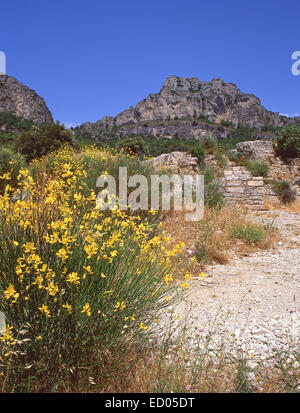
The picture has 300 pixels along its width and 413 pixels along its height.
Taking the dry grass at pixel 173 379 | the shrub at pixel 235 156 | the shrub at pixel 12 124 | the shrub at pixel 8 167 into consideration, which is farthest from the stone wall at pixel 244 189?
the shrub at pixel 12 124

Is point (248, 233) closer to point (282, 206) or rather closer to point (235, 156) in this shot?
point (282, 206)

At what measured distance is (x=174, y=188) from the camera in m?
7.09

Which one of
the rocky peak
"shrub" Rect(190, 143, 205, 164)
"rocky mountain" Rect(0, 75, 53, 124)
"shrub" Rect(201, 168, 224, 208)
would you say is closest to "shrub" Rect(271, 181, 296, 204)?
"shrub" Rect(190, 143, 205, 164)

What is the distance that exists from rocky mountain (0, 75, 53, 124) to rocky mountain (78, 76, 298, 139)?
2273cm

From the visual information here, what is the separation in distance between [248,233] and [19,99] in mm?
77918

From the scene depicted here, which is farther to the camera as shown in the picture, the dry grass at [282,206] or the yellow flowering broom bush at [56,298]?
the dry grass at [282,206]

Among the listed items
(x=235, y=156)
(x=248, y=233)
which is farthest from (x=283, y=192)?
(x=248, y=233)

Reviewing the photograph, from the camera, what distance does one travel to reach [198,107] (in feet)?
334

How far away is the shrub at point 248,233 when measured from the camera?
503 cm

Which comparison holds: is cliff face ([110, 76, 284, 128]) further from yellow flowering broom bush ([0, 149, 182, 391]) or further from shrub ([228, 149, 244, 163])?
yellow flowering broom bush ([0, 149, 182, 391])

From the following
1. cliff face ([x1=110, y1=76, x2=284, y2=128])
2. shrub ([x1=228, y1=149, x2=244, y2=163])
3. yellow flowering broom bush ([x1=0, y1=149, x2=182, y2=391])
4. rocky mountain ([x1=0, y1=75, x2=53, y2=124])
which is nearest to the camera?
yellow flowering broom bush ([x1=0, y1=149, x2=182, y2=391])

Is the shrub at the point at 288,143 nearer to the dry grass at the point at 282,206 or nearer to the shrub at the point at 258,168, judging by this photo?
the shrub at the point at 258,168

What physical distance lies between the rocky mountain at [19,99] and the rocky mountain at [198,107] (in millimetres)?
22726

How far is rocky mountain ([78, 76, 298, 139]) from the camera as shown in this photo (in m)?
99.3
